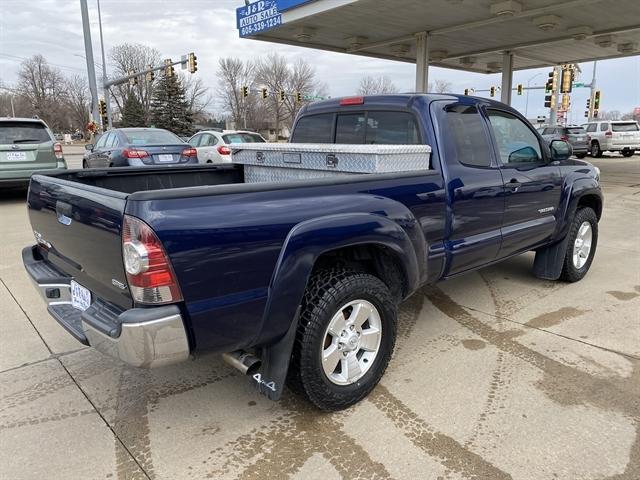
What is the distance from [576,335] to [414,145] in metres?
2.04

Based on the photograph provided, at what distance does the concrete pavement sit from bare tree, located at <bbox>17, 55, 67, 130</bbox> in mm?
87915

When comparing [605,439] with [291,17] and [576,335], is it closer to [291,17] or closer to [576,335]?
[576,335]

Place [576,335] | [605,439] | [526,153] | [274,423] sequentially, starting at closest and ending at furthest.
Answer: [605,439], [274,423], [576,335], [526,153]

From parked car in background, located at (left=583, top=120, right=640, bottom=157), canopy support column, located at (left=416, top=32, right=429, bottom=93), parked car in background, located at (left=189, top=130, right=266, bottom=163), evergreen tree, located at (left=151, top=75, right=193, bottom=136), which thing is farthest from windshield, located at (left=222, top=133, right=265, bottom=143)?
evergreen tree, located at (left=151, top=75, right=193, bottom=136)

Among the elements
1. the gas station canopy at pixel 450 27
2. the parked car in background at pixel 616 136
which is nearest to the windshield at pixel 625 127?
the parked car in background at pixel 616 136

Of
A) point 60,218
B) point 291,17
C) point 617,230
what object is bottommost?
point 617,230

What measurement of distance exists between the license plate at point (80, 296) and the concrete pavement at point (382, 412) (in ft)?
2.10

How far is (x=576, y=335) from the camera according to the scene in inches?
156

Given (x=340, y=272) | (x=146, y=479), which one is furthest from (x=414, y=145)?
(x=146, y=479)

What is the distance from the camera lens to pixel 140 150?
10.3 m

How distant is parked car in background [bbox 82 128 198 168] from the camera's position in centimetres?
1034

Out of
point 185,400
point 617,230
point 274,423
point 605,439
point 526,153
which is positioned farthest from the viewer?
point 617,230

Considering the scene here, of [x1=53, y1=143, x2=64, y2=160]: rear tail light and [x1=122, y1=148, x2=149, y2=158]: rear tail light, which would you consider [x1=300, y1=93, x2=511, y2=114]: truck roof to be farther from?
[x1=53, y1=143, x2=64, y2=160]: rear tail light

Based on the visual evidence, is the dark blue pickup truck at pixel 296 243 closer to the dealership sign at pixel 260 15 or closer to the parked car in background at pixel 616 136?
the dealership sign at pixel 260 15
